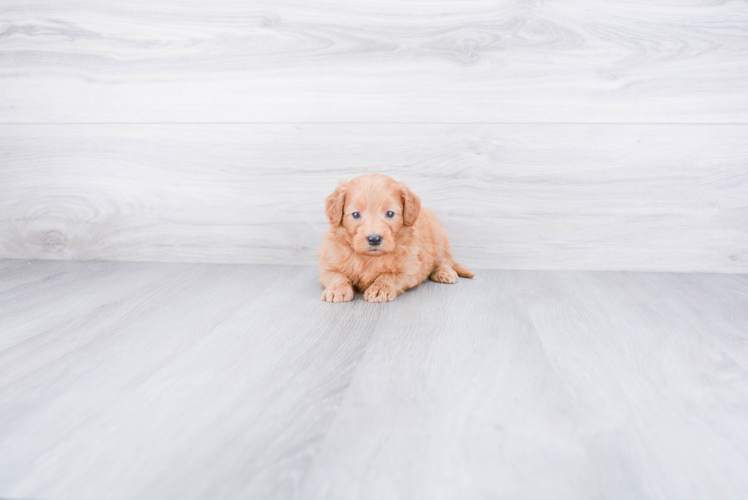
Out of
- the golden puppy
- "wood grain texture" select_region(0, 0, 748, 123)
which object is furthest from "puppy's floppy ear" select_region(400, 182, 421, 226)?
"wood grain texture" select_region(0, 0, 748, 123)

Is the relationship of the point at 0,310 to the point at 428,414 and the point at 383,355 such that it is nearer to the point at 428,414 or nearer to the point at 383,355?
the point at 383,355

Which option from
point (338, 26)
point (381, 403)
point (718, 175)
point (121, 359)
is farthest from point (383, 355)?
point (718, 175)

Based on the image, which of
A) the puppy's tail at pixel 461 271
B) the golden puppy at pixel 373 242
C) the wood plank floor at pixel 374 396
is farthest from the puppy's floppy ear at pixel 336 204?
the puppy's tail at pixel 461 271

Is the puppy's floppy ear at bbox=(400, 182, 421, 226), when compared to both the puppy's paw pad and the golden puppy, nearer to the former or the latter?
the golden puppy

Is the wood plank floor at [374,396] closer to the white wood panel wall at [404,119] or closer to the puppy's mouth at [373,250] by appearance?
the puppy's mouth at [373,250]

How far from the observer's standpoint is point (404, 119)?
5.92 ft

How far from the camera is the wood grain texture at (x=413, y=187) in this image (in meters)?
1.77

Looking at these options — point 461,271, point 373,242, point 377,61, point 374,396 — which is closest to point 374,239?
point 373,242

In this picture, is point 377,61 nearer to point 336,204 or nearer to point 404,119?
point 404,119

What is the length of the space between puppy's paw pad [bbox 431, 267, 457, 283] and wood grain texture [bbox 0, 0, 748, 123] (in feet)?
1.95

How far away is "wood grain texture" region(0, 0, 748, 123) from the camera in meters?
1.72

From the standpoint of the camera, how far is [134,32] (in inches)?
73.4

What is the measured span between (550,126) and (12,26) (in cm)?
225

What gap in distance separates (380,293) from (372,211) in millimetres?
260
